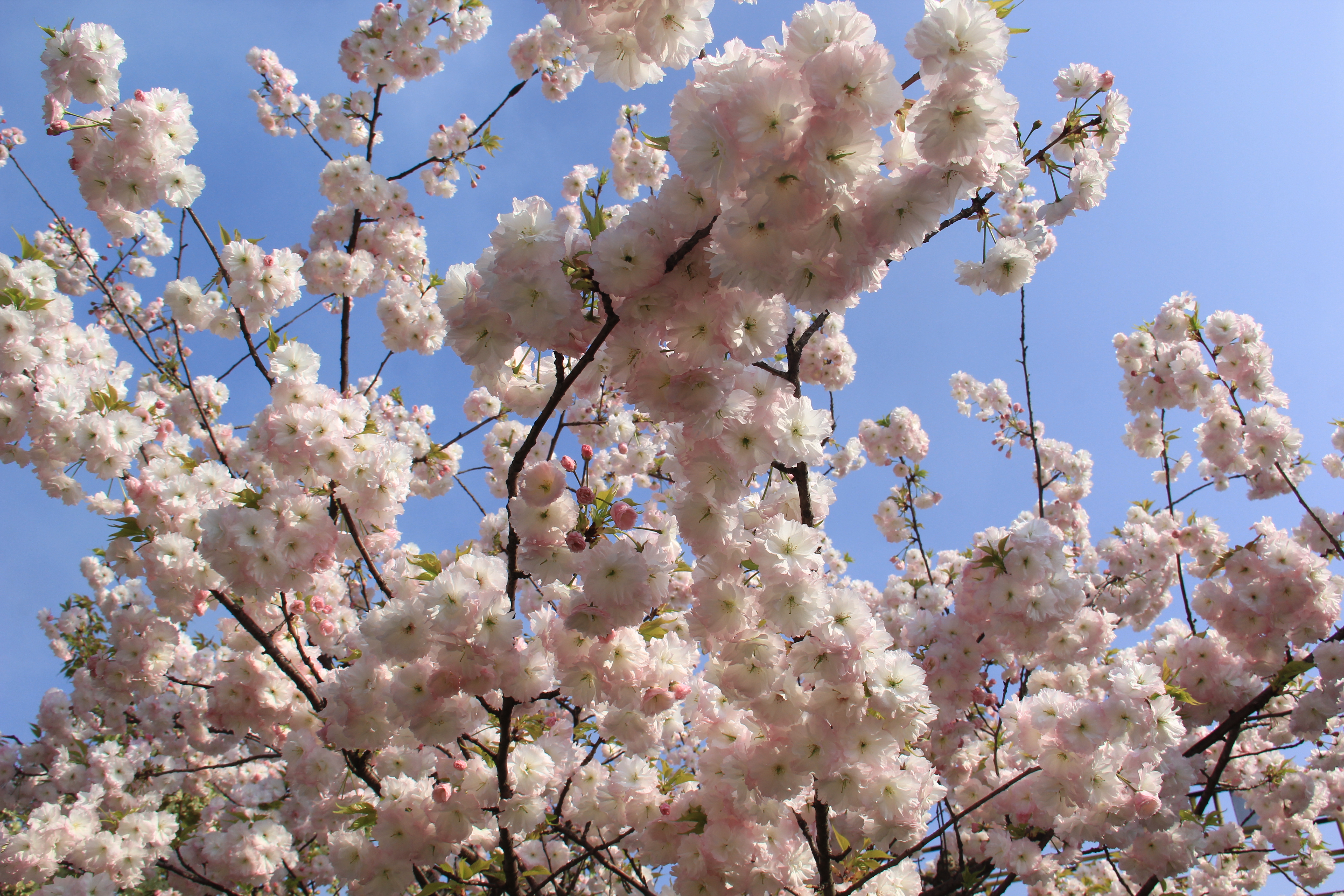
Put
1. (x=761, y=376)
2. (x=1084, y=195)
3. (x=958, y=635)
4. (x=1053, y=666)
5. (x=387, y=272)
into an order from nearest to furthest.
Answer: (x=761, y=376) < (x=1084, y=195) < (x=958, y=635) < (x=1053, y=666) < (x=387, y=272)

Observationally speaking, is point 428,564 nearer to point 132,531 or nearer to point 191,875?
point 132,531

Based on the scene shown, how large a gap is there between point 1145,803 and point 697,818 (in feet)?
7.44

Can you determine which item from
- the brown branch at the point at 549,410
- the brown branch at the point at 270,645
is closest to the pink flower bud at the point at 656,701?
the brown branch at the point at 549,410

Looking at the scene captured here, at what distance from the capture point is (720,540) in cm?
219

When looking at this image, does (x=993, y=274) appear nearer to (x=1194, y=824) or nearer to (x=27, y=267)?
(x=1194, y=824)

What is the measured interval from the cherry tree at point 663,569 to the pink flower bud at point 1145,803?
41mm

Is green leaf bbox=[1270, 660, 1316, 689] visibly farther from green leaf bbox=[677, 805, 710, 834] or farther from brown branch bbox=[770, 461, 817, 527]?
green leaf bbox=[677, 805, 710, 834]

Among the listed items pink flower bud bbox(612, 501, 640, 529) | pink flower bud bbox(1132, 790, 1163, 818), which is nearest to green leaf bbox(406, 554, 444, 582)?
pink flower bud bbox(612, 501, 640, 529)

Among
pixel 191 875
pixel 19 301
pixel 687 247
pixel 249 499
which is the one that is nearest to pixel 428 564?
pixel 249 499

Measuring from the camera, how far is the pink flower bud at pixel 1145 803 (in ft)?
10.3

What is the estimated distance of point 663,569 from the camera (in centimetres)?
205

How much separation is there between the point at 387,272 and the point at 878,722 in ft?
18.3

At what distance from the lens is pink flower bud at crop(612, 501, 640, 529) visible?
2.05m

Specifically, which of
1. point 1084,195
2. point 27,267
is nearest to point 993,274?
point 1084,195
